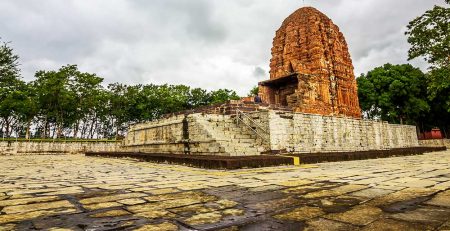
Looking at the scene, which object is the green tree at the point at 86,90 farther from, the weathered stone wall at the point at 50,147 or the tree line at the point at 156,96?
the weathered stone wall at the point at 50,147

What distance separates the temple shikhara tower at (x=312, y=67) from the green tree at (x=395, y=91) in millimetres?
15026

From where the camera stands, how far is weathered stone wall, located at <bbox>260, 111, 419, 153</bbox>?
1183 cm

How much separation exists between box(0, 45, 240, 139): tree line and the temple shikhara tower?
24701mm

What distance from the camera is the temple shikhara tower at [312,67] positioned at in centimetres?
1803

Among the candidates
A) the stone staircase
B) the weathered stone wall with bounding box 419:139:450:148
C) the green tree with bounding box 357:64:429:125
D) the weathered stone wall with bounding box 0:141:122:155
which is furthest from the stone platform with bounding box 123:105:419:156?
the green tree with bounding box 357:64:429:125

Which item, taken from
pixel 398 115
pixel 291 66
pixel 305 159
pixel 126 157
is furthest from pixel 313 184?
pixel 398 115

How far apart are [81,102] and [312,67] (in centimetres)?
3461

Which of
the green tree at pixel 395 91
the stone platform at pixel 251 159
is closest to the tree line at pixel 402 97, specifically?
the green tree at pixel 395 91

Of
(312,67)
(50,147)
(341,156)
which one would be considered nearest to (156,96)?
(50,147)

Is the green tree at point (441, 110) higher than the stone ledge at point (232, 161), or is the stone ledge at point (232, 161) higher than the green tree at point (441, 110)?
the green tree at point (441, 110)

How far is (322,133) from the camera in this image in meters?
13.6

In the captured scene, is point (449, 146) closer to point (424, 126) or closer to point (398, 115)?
point (398, 115)

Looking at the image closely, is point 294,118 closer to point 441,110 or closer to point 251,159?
point 251,159

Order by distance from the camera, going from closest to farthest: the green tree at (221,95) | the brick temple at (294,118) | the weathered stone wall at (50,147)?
the brick temple at (294,118)
the weathered stone wall at (50,147)
the green tree at (221,95)
